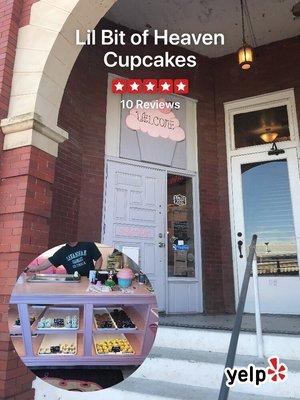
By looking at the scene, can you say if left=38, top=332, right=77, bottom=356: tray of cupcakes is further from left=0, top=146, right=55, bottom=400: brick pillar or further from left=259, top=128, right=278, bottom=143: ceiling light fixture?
left=259, top=128, right=278, bottom=143: ceiling light fixture

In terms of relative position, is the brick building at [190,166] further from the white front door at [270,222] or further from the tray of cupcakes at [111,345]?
the tray of cupcakes at [111,345]

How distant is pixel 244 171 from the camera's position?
612 centimetres

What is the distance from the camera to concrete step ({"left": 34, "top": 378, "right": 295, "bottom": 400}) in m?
2.64

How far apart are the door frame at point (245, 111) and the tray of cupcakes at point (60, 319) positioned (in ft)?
14.6

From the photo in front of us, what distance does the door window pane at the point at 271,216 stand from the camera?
5.49 meters

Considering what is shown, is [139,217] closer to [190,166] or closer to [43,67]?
[190,166]

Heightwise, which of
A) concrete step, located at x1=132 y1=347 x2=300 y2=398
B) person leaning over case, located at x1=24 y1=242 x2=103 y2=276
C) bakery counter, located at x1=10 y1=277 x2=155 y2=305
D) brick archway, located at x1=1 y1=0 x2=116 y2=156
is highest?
brick archway, located at x1=1 y1=0 x2=116 y2=156

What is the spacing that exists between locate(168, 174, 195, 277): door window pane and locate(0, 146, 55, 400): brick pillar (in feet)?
9.12

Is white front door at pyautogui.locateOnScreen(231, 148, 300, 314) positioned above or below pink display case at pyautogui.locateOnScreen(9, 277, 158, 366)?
above

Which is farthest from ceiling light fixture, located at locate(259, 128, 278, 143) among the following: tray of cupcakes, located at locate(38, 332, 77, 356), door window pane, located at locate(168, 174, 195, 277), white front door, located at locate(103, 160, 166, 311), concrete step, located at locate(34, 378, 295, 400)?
tray of cupcakes, located at locate(38, 332, 77, 356)

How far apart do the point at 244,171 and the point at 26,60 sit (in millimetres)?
3978

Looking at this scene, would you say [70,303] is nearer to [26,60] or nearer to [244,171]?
[26,60]

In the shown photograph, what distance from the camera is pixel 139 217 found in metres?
5.53


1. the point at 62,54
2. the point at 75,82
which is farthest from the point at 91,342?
the point at 75,82
